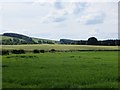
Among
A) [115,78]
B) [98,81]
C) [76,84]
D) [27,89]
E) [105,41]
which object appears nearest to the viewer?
[27,89]

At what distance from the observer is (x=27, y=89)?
2011cm

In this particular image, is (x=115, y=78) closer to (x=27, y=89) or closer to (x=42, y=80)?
(x=42, y=80)

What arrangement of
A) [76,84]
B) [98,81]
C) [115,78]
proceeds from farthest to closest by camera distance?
1. [115,78]
2. [98,81]
3. [76,84]

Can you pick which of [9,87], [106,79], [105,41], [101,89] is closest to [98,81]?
[106,79]

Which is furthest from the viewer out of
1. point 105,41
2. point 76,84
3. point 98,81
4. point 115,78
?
point 105,41

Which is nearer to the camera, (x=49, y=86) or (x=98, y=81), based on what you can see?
(x=49, y=86)

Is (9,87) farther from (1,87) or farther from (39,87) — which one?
(39,87)

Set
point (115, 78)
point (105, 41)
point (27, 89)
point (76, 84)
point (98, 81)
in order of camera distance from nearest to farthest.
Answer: point (27, 89) → point (76, 84) → point (98, 81) → point (115, 78) → point (105, 41)

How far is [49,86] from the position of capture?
21.1 m

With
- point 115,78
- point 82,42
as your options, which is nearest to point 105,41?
point 82,42

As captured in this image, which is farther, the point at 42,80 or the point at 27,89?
the point at 42,80

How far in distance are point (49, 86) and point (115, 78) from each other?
6.57 metres

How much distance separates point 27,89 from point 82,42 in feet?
473

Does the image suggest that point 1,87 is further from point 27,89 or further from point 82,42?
point 82,42
